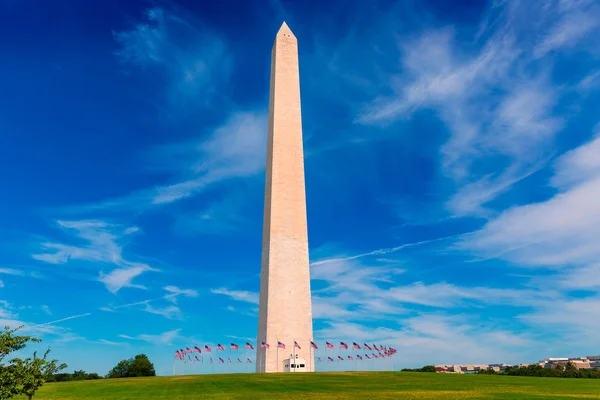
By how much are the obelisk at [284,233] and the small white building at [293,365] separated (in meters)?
0.64

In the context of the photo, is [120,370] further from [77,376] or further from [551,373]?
[551,373]

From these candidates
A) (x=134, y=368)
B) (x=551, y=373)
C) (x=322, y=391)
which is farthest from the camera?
(x=134, y=368)

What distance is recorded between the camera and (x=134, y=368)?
68812mm

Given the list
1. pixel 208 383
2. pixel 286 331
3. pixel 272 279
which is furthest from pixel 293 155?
pixel 208 383

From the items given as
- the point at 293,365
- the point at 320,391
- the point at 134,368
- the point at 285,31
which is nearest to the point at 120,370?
the point at 134,368

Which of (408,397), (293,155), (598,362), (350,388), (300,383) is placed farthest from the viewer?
(598,362)

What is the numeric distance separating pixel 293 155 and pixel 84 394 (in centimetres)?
4069

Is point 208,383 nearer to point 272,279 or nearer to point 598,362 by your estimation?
point 272,279

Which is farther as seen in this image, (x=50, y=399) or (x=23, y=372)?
(x=50, y=399)

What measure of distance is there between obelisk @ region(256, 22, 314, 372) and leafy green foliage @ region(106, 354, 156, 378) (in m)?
17.3

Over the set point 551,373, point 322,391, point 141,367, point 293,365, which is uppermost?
point 141,367

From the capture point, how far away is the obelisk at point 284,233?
197ft

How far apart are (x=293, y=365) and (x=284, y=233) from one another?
15884 millimetres

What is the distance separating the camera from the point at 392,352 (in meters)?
61.5
